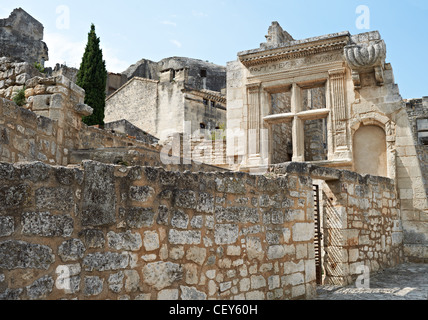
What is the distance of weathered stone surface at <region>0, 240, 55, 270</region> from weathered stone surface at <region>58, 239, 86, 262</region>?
70 millimetres

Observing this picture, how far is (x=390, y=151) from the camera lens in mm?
8789

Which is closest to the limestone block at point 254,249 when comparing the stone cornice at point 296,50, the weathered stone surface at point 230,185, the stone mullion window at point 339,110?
the weathered stone surface at point 230,185

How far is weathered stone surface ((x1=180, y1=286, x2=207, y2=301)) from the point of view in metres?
3.38

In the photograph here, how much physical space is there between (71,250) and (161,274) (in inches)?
32.9

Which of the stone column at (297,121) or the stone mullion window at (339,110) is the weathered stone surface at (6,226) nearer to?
the stone mullion window at (339,110)

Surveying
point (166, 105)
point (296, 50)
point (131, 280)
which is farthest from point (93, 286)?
point (166, 105)

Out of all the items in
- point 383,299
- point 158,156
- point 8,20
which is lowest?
point 383,299

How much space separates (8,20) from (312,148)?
20011mm

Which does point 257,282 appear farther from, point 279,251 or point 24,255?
point 24,255

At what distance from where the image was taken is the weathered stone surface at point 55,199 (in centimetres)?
255

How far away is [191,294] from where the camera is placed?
345cm

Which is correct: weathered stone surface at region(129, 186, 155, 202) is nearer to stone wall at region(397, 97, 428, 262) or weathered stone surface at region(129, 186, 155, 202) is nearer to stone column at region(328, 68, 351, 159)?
stone wall at region(397, 97, 428, 262)

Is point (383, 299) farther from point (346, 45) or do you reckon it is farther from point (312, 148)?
point (312, 148)
